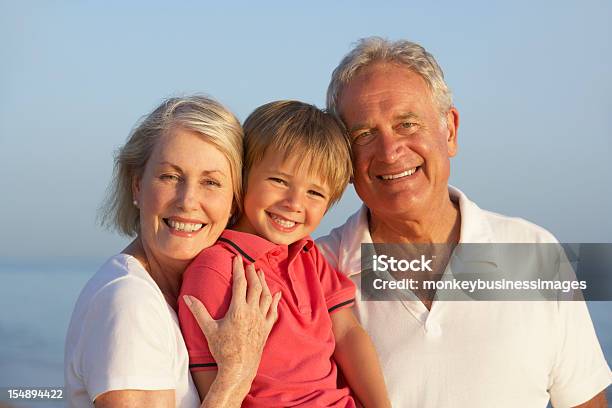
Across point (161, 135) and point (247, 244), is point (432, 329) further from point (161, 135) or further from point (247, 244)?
point (161, 135)

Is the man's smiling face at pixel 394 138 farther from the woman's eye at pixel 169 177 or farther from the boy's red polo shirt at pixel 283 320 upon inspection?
the woman's eye at pixel 169 177

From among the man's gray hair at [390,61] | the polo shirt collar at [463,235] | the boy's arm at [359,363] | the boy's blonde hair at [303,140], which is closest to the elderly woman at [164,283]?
the boy's blonde hair at [303,140]

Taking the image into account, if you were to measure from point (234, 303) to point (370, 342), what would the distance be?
75cm

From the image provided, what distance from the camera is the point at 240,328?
112 inches

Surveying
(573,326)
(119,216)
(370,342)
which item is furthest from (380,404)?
(119,216)

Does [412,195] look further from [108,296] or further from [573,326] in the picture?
[108,296]

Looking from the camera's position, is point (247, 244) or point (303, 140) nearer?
point (247, 244)

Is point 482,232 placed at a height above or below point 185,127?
below

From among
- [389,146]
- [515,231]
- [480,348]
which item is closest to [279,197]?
[389,146]

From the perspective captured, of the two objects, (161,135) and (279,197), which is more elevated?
(161,135)

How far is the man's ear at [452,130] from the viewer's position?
12.8 feet

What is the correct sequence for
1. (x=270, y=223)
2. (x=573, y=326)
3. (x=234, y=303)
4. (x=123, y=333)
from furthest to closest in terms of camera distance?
(x=573, y=326) → (x=270, y=223) → (x=234, y=303) → (x=123, y=333)

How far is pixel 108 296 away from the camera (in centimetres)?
262

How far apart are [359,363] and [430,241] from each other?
2.82 ft
